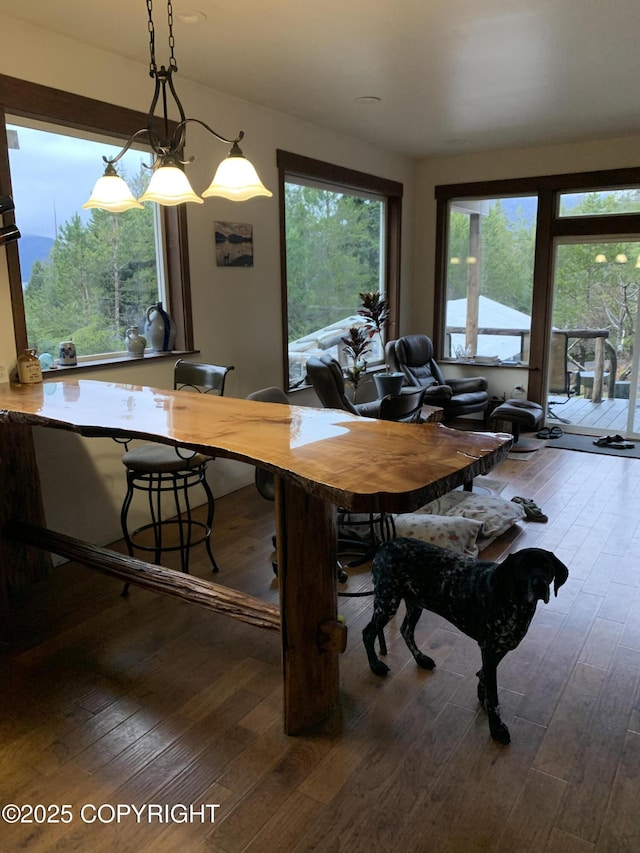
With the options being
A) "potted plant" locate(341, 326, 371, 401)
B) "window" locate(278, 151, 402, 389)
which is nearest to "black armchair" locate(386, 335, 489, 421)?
"window" locate(278, 151, 402, 389)

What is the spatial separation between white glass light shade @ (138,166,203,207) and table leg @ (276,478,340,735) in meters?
1.10

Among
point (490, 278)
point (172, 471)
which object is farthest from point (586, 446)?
point (172, 471)

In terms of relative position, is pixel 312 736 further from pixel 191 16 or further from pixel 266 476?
pixel 191 16

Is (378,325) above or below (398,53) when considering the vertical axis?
below

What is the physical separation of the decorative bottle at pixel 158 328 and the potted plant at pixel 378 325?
1818 millimetres

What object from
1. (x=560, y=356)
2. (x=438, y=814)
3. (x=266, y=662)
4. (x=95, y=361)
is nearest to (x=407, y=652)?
(x=266, y=662)

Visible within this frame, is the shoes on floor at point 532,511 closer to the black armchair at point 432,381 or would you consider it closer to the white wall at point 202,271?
the black armchair at point 432,381

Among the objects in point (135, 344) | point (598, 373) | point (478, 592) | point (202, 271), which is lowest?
point (478, 592)

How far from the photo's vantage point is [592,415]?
632 cm

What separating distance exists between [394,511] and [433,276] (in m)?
5.72

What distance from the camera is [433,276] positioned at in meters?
6.84

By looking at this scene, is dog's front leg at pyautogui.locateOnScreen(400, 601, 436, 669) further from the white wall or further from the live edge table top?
the white wall

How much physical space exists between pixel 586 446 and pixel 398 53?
3768mm

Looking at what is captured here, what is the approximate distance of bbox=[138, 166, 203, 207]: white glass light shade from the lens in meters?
2.22
